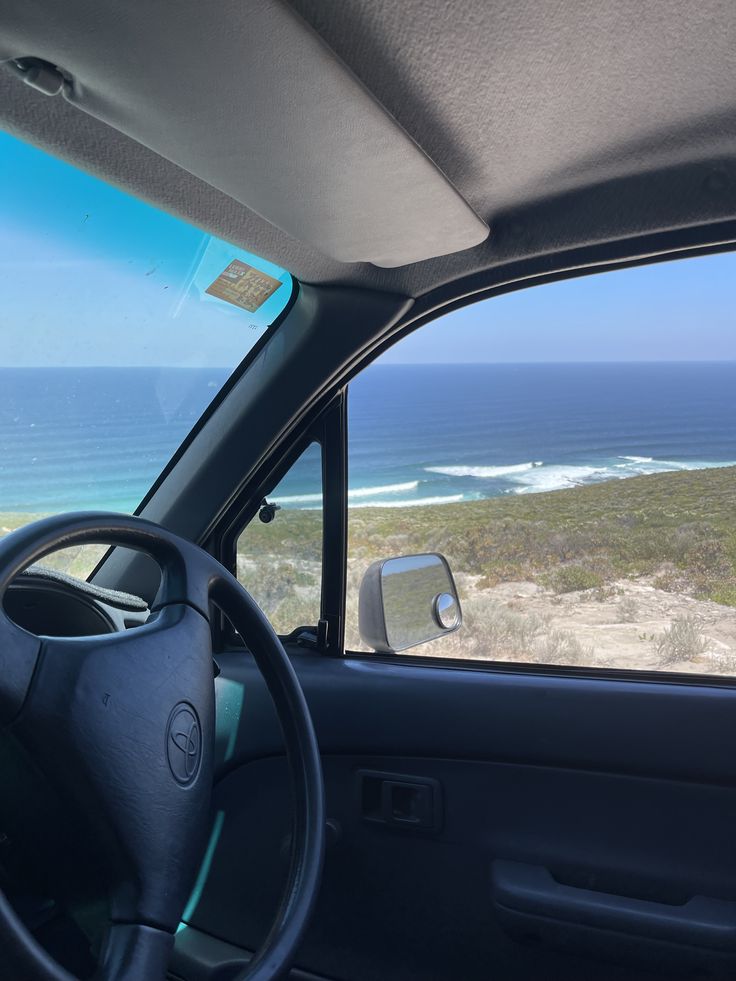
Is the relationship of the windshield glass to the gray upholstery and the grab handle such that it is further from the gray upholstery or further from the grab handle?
the grab handle

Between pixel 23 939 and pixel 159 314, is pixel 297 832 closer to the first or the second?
pixel 23 939

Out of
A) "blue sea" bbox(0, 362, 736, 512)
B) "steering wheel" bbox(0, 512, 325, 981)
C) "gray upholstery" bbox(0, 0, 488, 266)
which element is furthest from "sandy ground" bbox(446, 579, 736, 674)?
"gray upholstery" bbox(0, 0, 488, 266)

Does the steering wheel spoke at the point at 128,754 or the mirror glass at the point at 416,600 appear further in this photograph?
the mirror glass at the point at 416,600

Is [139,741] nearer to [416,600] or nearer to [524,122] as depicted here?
[416,600]

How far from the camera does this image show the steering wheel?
119cm

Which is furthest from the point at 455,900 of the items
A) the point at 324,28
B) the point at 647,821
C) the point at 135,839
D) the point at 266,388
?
the point at 324,28

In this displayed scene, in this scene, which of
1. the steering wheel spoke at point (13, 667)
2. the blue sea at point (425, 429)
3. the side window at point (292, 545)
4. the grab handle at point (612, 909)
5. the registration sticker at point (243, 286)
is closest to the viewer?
the steering wheel spoke at point (13, 667)

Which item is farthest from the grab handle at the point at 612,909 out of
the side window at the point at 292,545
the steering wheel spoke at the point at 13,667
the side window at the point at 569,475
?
the steering wheel spoke at the point at 13,667

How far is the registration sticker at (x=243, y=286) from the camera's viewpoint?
2178 millimetres

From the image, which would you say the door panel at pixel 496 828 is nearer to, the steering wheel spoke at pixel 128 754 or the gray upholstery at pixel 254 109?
the steering wheel spoke at pixel 128 754

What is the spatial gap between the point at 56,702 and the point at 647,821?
1.34m

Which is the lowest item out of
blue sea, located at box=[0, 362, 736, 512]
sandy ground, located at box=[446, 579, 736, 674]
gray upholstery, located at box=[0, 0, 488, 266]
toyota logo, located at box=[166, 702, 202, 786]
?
toyota logo, located at box=[166, 702, 202, 786]

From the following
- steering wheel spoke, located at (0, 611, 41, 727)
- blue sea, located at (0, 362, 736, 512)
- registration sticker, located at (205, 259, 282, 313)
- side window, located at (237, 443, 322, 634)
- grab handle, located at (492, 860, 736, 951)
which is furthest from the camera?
side window, located at (237, 443, 322, 634)

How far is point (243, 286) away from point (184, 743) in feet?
4.26
